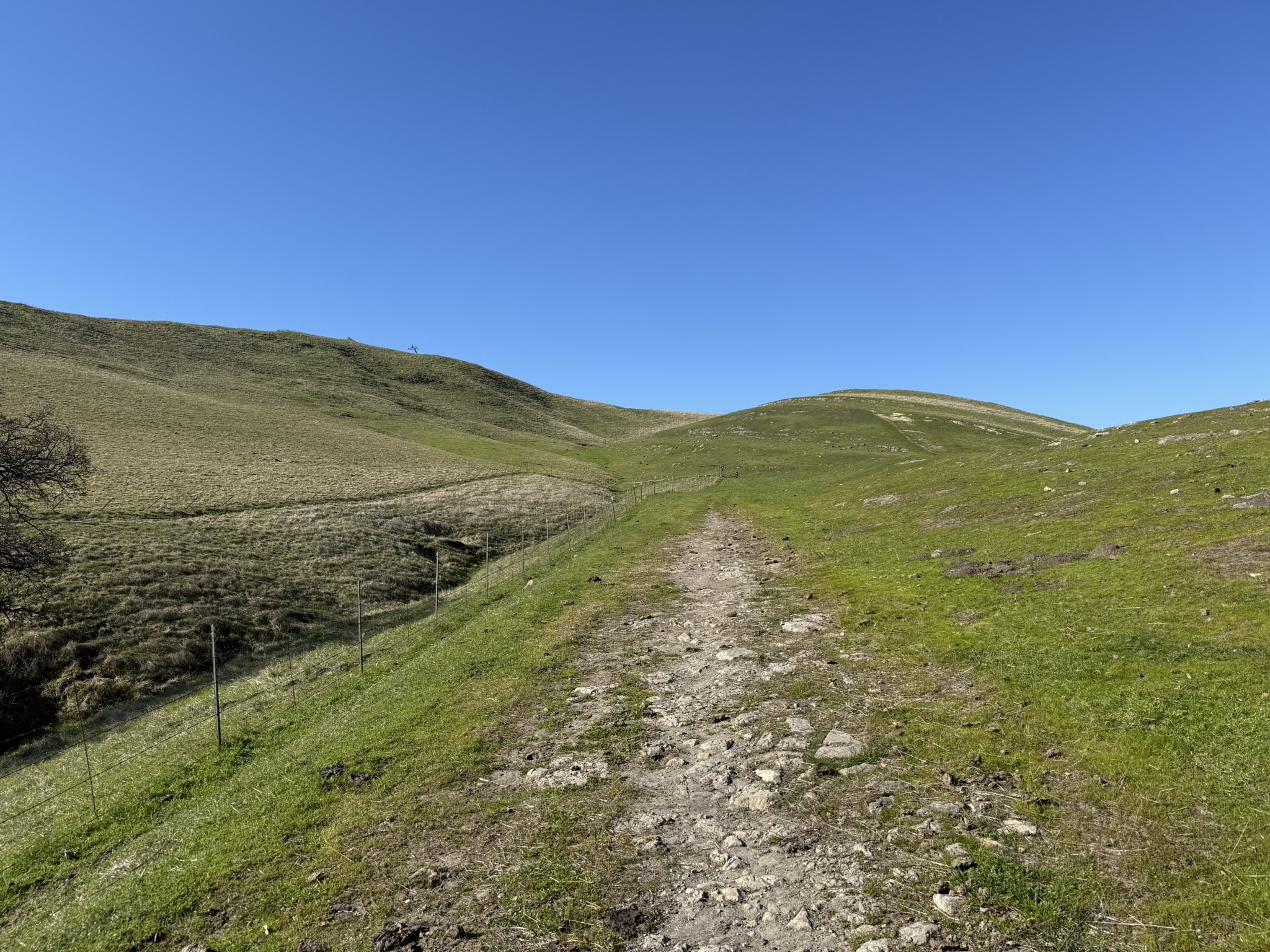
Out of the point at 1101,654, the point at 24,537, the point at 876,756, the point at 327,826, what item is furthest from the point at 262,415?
the point at 1101,654

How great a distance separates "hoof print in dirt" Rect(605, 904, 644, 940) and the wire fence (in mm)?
13505

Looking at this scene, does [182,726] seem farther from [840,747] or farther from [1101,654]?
[1101,654]

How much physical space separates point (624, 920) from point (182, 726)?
19563 mm

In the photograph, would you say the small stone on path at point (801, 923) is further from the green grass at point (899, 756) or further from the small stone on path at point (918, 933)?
the green grass at point (899, 756)

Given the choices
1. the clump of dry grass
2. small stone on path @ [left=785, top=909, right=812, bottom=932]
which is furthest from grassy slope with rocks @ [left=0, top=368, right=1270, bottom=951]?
the clump of dry grass

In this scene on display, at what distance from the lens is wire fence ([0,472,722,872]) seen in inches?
613

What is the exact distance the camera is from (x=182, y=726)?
20.3m

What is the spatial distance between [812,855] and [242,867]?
27.4 ft

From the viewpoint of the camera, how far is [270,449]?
75.8 m

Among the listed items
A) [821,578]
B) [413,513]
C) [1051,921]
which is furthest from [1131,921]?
[413,513]

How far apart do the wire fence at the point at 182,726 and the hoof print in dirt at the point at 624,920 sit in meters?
13.5

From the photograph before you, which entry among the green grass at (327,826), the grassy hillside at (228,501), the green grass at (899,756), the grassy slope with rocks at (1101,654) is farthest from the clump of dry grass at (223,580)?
the grassy slope with rocks at (1101,654)

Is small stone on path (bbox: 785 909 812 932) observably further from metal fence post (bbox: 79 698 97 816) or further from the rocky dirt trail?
metal fence post (bbox: 79 698 97 816)

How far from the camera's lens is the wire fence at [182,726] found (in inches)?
613
